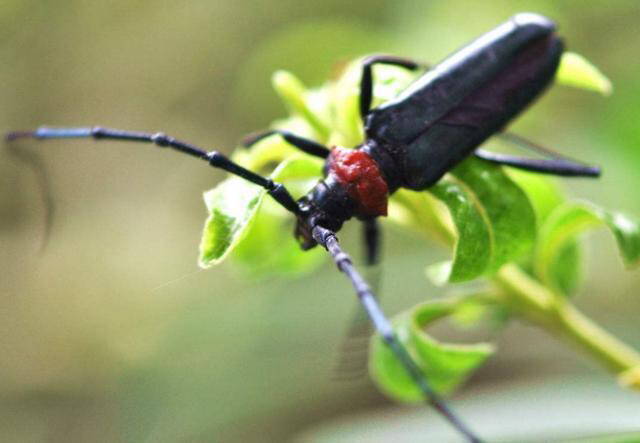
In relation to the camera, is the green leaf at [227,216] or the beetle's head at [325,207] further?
the beetle's head at [325,207]

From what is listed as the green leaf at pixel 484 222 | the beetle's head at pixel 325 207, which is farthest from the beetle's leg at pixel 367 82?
the green leaf at pixel 484 222

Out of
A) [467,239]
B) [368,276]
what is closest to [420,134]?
[467,239]

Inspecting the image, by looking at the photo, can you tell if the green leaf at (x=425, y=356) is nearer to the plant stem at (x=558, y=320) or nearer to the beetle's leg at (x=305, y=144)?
the plant stem at (x=558, y=320)

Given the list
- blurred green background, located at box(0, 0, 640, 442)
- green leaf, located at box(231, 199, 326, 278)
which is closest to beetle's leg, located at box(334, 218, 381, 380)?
green leaf, located at box(231, 199, 326, 278)

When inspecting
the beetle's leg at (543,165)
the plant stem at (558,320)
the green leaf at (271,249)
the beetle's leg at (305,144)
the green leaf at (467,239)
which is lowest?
the plant stem at (558,320)

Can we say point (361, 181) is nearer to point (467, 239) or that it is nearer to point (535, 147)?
point (467, 239)

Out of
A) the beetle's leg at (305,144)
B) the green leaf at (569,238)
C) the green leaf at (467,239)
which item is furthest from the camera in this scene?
the beetle's leg at (305,144)
